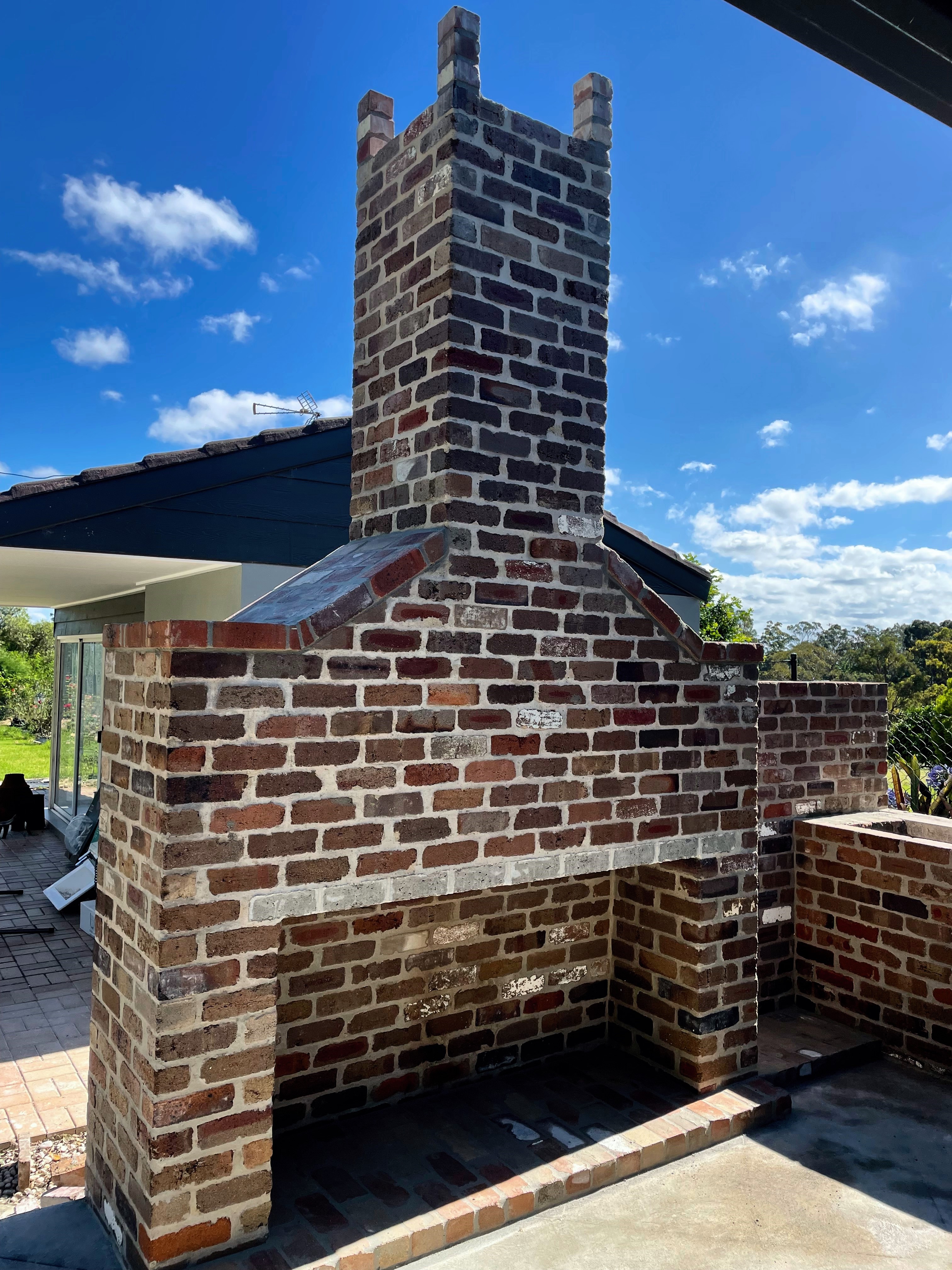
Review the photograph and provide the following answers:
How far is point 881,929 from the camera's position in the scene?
15.4 ft

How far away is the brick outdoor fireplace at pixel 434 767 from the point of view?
254 cm

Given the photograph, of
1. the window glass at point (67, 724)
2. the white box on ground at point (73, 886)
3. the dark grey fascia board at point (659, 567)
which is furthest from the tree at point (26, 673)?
the dark grey fascia board at point (659, 567)

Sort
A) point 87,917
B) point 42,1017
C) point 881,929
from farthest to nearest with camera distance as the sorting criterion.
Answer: point 87,917
point 42,1017
point 881,929

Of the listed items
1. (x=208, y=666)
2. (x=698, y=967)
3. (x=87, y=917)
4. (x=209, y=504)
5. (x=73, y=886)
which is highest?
(x=209, y=504)

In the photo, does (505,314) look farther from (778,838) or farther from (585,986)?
(778,838)

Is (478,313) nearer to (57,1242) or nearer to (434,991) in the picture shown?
(434,991)

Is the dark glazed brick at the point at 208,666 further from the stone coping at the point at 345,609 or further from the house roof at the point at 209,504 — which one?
the house roof at the point at 209,504

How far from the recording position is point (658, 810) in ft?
11.5

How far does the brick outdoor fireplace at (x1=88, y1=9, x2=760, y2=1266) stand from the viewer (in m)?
2.54

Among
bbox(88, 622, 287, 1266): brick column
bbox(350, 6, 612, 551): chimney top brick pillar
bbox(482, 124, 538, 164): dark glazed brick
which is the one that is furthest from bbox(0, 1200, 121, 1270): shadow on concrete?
bbox(482, 124, 538, 164): dark glazed brick

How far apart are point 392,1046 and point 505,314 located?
301 cm

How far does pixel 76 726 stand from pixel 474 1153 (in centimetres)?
889

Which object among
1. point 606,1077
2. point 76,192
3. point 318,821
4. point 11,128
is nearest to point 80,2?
point 318,821

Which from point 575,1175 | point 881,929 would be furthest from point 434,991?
point 881,929
